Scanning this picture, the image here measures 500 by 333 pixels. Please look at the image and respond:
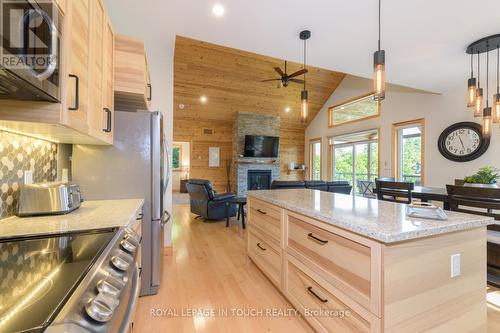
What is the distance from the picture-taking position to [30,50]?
73 cm

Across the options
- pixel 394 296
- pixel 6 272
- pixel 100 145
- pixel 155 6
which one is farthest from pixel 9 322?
pixel 155 6

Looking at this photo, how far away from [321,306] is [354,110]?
6.56 meters

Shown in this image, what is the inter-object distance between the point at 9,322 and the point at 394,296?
4.28 feet

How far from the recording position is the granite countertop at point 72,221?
1.08m

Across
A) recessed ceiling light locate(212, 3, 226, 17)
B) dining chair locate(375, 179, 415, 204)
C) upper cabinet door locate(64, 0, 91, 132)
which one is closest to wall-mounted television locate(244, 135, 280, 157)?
dining chair locate(375, 179, 415, 204)

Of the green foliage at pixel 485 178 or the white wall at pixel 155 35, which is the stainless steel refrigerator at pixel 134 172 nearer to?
the white wall at pixel 155 35

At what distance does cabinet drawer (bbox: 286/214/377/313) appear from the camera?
3.68 ft

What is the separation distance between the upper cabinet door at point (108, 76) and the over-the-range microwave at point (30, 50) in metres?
0.70

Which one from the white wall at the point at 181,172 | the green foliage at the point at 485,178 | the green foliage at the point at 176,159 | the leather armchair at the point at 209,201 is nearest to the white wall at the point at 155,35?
the leather armchair at the point at 209,201

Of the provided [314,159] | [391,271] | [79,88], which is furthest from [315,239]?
[314,159]

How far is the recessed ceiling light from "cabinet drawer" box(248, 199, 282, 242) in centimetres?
194

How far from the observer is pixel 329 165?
7.69 m

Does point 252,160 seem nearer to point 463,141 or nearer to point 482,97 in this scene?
point 463,141

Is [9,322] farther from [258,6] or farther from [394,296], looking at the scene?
[258,6]
